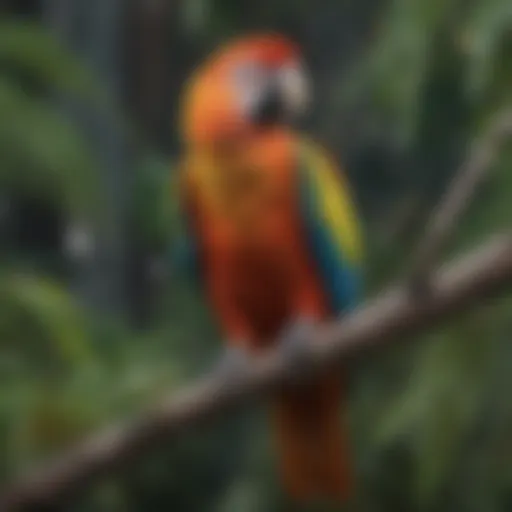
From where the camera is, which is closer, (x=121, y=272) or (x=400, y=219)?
(x=400, y=219)

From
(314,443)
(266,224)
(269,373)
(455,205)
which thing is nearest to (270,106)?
(266,224)

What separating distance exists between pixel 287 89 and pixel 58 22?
698mm

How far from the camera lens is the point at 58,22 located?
238 cm

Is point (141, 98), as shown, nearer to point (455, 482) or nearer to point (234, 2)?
point (234, 2)

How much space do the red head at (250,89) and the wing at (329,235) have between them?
2.5 inches

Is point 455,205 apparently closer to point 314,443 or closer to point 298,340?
point 298,340

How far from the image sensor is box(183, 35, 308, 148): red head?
1.73m

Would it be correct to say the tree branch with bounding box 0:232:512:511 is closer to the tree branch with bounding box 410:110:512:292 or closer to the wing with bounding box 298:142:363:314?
the tree branch with bounding box 410:110:512:292

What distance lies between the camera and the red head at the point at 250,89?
5.68ft

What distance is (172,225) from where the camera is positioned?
6.09 ft

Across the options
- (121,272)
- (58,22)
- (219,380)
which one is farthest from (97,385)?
(58,22)

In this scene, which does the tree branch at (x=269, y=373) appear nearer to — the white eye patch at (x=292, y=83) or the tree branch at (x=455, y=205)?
the tree branch at (x=455, y=205)

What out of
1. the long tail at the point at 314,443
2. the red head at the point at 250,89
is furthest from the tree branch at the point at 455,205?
the red head at the point at 250,89

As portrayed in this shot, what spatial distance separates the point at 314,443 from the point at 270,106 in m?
0.38
